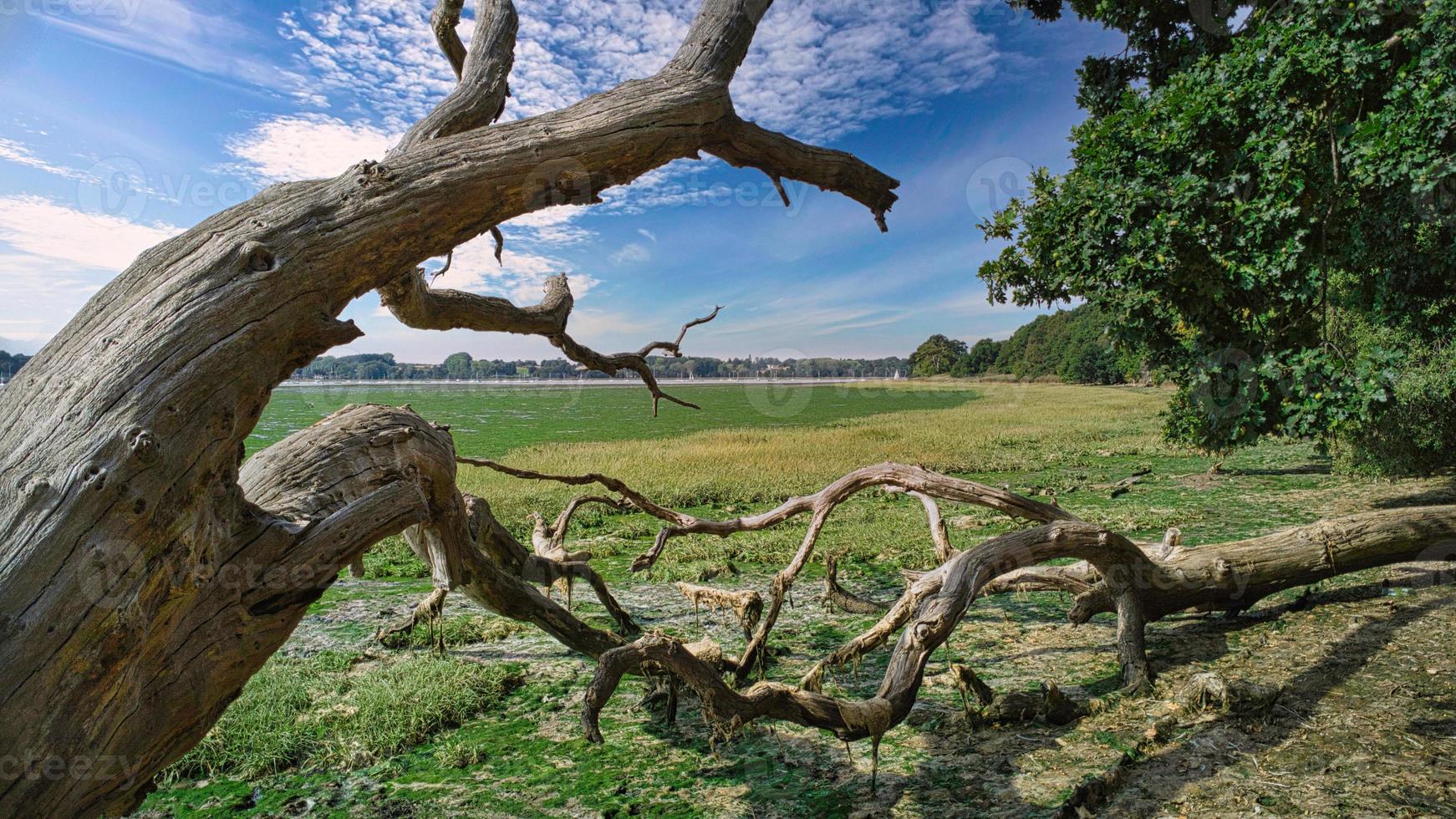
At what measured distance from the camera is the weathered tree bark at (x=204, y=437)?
1967 mm

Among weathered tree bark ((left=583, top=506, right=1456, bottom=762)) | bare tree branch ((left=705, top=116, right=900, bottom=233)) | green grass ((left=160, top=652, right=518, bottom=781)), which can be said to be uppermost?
bare tree branch ((left=705, top=116, right=900, bottom=233))

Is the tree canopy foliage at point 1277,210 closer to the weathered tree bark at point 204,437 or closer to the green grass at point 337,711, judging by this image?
the weathered tree bark at point 204,437

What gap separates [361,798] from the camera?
3852mm

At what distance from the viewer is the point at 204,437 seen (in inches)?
87.3

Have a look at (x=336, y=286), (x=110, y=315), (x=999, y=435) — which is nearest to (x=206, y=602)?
(x=110, y=315)

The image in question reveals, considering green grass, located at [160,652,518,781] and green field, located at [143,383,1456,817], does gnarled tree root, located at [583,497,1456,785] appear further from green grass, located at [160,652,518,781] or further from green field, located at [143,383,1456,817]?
green grass, located at [160,652,518,781]

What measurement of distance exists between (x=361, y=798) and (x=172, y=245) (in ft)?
9.73

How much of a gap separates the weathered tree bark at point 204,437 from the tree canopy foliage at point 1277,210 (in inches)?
185

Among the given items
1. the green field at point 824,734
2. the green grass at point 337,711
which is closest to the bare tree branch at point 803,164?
the green field at point 824,734

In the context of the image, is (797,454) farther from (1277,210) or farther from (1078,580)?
(1277,210)

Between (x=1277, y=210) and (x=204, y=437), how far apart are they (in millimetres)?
7217

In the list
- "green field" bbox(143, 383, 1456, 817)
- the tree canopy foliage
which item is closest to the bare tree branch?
"green field" bbox(143, 383, 1456, 817)

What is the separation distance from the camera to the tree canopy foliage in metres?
5.78

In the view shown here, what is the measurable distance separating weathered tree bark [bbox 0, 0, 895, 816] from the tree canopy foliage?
185 inches
